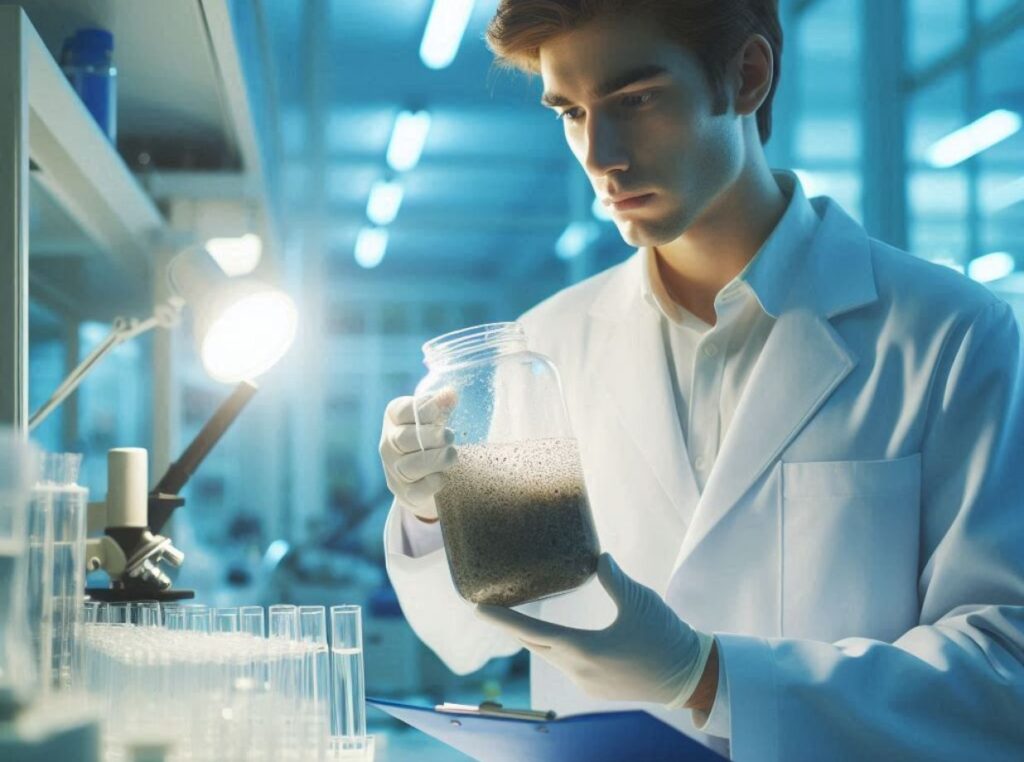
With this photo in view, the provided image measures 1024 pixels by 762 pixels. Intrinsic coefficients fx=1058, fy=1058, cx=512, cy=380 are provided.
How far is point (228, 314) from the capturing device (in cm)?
137

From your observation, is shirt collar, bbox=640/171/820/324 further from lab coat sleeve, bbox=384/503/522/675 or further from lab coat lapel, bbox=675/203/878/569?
lab coat sleeve, bbox=384/503/522/675

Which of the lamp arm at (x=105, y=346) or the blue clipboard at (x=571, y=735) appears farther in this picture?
the lamp arm at (x=105, y=346)

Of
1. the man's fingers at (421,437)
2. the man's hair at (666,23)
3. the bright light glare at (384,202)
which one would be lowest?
the man's fingers at (421,437)

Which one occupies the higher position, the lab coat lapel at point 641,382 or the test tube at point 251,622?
the lab coat lapel at point 641,382

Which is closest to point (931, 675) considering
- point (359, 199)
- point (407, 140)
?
point (407, 140)

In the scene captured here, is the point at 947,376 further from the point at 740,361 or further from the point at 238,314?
the point at 238,314

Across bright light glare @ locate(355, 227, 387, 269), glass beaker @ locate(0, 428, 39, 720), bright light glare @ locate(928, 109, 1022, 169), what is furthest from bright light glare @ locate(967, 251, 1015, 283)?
bright light glare @ locate(355, 227, 387, 269)

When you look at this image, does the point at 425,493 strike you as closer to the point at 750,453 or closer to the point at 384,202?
the point at 750,453

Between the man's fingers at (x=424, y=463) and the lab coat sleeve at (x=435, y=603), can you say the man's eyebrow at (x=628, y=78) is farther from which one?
the lab coat sleeve at (x=435, y=603)

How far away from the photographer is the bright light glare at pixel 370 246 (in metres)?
10.5

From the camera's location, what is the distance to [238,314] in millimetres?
1375

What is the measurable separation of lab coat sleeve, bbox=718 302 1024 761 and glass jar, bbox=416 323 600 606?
264 mm

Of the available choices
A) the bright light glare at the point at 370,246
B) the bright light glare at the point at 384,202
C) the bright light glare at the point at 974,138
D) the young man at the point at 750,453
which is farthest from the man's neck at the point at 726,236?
the bright light glare at the point at 370,246

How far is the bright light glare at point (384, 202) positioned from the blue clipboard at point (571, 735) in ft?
27.2
